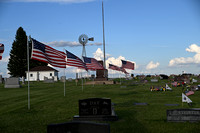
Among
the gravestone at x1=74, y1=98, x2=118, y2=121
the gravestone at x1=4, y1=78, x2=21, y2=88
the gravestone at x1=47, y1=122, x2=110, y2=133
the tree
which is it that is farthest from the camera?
the tree

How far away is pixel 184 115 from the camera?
36.4 feet

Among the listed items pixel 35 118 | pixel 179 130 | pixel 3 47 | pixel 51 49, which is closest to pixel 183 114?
pixel 179 130

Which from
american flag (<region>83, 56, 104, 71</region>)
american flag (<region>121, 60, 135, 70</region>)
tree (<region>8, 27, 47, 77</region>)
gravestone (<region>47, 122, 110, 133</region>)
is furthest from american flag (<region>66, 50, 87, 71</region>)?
tree (<region>8, 27, 47, 77</region>)

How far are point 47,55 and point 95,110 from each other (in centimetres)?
842

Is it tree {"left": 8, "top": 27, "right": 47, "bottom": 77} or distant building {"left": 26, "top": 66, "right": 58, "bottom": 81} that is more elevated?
tree {"left": 8, "top": 27, "right": 47, "bottom": 77}

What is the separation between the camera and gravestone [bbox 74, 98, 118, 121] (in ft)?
38.5

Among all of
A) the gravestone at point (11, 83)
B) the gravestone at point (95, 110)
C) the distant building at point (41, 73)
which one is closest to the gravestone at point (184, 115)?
the gravestone at point (95, 110)

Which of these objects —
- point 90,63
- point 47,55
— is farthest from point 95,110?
point 90,63

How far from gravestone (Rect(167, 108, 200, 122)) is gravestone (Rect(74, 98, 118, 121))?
107 inches

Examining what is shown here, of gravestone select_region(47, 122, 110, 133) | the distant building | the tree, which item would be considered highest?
the tree

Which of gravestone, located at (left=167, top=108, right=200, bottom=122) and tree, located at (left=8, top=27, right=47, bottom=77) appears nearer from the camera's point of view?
gravestone, located at (left=167, top=108, right=200, bottom=122)

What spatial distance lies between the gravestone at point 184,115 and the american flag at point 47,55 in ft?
32.4

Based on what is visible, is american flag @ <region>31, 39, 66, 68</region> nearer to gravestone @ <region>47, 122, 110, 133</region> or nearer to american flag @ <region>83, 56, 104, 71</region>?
gravestone @ <region>47, 122, 110, 133</region>

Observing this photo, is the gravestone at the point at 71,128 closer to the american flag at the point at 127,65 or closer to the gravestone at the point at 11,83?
the american flag at the point at 127,65
